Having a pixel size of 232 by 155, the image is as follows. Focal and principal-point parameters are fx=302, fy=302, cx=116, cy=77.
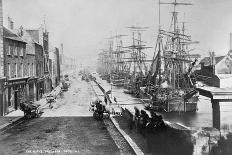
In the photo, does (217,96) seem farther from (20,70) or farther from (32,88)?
(32,88)

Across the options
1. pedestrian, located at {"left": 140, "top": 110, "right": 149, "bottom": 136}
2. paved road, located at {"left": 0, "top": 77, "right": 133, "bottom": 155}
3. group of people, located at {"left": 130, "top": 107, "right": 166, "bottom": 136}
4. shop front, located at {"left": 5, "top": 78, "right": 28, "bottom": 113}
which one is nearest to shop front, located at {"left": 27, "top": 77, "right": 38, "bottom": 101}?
shop front, located at {"left": 5, "top": 78, "right": 28, "bottom": 113}

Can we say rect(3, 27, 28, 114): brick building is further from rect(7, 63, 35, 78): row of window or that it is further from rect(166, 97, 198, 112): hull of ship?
rect(166, 97, 198, 112): hull of ship

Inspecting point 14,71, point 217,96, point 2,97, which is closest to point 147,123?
point 217,96

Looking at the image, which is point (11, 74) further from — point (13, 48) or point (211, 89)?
point (211, 89)

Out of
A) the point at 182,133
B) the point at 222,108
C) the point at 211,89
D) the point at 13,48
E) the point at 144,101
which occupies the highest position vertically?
the point at 13,48

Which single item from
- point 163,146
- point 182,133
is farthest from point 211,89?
point 163,146

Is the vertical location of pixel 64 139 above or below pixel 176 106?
above

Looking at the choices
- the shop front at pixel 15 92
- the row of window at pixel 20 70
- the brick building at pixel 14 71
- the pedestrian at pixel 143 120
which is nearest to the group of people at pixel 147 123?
the pedestrian at pixel 143 120

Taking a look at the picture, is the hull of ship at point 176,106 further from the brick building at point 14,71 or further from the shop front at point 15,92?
the brick building at point 14,71
